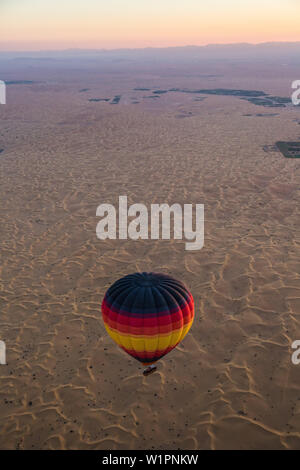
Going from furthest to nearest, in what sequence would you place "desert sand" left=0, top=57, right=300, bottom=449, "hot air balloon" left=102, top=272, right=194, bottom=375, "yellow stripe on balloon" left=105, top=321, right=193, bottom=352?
"desert sand" left=0, top=57, right=300, bottom=449
"yellow stripe on balloon" left=105, top=321, right=193, bottom=352
"hot air balloon" left=102, top=272, right=194, bottom=375

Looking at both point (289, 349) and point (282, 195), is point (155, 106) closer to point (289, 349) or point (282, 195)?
point (282, 195)

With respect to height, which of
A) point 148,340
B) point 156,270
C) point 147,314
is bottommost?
point 148,340

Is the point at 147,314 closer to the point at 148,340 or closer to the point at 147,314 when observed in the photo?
the point at 147,314

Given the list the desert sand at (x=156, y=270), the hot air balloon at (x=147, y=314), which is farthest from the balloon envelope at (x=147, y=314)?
the desert sand at (x=156, y=270)

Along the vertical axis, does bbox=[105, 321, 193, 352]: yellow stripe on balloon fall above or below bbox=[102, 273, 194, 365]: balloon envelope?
below

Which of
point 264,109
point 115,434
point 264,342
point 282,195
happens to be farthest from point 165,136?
point 115,434

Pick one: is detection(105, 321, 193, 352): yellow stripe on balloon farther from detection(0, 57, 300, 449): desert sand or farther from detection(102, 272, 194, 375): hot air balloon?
detection(0, 57, 300, 449): desert sand

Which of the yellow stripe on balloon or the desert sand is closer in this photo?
the yellow stripe on balloon

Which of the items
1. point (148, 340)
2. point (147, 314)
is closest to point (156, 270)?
point (148, 340)

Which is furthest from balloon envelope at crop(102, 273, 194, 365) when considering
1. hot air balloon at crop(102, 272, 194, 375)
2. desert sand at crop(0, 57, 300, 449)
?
desert sand at crop(0, 57, 300, 449)
